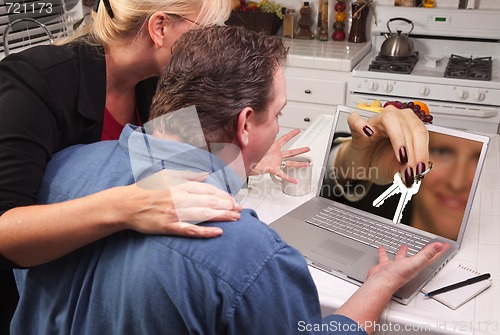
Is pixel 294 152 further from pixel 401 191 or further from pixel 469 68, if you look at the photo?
pixel 469 68

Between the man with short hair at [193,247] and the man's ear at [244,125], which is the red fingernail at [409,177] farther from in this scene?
the man's ear at [244,125]

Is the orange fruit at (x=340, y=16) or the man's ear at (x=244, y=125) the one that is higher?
the man's ear at (x=244, y=125)

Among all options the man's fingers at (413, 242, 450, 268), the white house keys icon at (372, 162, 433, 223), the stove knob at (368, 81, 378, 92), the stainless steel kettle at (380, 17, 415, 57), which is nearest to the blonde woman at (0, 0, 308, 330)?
the white house keys icon at (372, 162, 433, 223)

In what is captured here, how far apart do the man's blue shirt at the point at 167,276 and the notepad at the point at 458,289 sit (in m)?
0.29

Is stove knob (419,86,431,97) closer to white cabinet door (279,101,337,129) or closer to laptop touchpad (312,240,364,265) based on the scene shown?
white cabinet door (279,101,337,129)

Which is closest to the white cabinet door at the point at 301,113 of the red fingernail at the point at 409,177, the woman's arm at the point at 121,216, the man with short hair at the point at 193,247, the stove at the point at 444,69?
the stove at the point at 444,69

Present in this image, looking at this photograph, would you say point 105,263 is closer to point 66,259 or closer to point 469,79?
point 66,259

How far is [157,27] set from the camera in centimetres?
116

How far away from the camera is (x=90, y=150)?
2.82ft

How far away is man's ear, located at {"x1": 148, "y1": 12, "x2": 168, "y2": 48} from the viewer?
1.14 metres

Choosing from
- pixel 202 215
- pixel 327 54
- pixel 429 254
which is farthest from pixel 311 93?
pixel 202 215

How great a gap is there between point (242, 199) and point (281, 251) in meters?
0.73

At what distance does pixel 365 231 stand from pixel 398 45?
86.6 inches

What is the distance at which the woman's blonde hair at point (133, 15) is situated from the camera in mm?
1132
